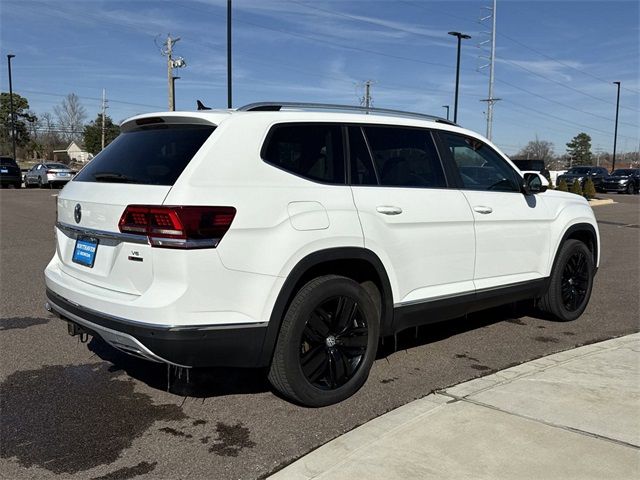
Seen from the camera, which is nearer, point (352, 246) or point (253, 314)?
point (253, 314)

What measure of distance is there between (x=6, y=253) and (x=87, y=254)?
730cm

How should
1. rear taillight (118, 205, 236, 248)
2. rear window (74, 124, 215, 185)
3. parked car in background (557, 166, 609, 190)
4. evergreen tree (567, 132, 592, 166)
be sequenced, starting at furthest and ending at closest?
evergreen tree (567, 132, 592, 166)
parked car in background (557, 166, 609, 190)
rear window (74, 124, 215, 185)
rear taillight (118, 205, 236, 248)

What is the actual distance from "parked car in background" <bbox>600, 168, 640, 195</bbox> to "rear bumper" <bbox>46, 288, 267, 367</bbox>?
3735 cm

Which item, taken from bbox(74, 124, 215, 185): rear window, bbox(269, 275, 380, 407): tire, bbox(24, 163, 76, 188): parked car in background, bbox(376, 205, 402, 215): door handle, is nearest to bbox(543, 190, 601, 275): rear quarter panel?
bbox(376, 205, 402, 215): door handle

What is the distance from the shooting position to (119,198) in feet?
11.5

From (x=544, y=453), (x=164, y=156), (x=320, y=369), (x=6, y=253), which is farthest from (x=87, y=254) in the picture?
(x=6, y=253)

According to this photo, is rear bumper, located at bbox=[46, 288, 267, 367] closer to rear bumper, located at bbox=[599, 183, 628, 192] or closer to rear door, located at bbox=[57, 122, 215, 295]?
rear door, located at bbox=[57, 122, 215, 295]

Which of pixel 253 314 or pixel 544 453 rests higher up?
pixel 253 314

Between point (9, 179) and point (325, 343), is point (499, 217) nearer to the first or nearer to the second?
point (325, 343)

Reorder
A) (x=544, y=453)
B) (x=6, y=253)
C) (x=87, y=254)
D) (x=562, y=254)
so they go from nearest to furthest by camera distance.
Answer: (x=544, y=453)
(x=87, y=254)
(x=562, y=254)
(x=6, y=253)

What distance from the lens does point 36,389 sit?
4223 mm

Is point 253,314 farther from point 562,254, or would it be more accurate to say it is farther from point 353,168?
point 562,254

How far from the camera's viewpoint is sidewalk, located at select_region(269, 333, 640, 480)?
308 centimetres

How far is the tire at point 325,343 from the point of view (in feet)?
12.0
